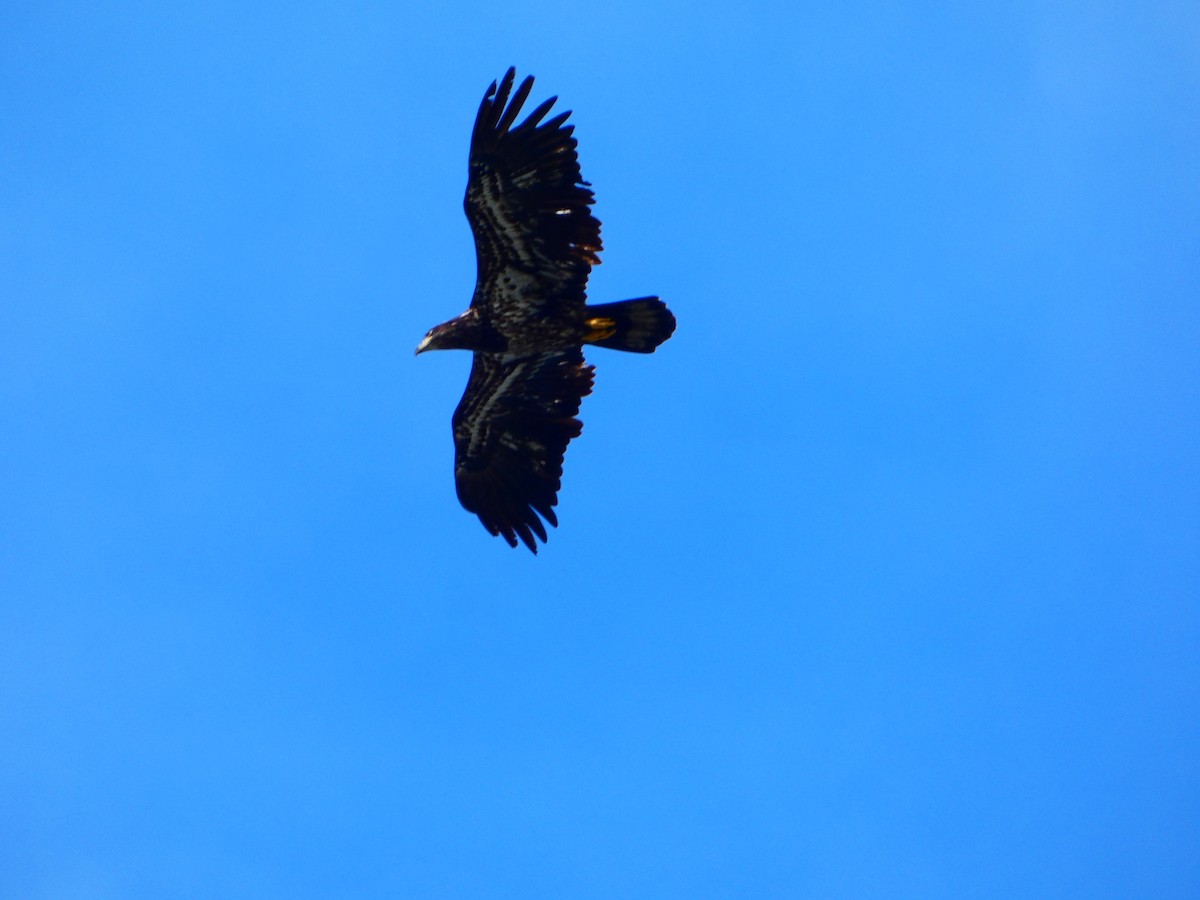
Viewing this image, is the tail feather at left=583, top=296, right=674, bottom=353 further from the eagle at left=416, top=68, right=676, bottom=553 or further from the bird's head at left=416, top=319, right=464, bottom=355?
the bird's head at left=416, top=319, right=464, bottom=355

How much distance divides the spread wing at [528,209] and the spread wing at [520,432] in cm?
93

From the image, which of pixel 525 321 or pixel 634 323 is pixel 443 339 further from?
pixel 634 323

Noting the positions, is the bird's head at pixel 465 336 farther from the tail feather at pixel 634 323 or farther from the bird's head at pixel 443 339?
the tail feather at pixel 634 323

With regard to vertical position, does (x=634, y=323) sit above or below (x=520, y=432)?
above

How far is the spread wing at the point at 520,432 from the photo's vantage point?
15359 millimetres

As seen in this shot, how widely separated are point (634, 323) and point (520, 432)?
213 centimetres

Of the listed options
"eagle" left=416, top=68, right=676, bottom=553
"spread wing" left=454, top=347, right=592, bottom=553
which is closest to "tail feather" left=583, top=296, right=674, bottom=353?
"eagle" left=416, top=68, right=676, bottom=553

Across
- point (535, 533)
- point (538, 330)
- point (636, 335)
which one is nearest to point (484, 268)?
point (538, 330)

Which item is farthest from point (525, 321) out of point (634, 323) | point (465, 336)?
point (634, 323)

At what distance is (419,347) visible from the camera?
15062 mm

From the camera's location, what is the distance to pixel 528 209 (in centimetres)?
1402

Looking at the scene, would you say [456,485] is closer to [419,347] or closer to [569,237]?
[419,347]

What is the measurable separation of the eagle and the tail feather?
0.01 m

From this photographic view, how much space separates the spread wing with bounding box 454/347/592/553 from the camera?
15.4m
